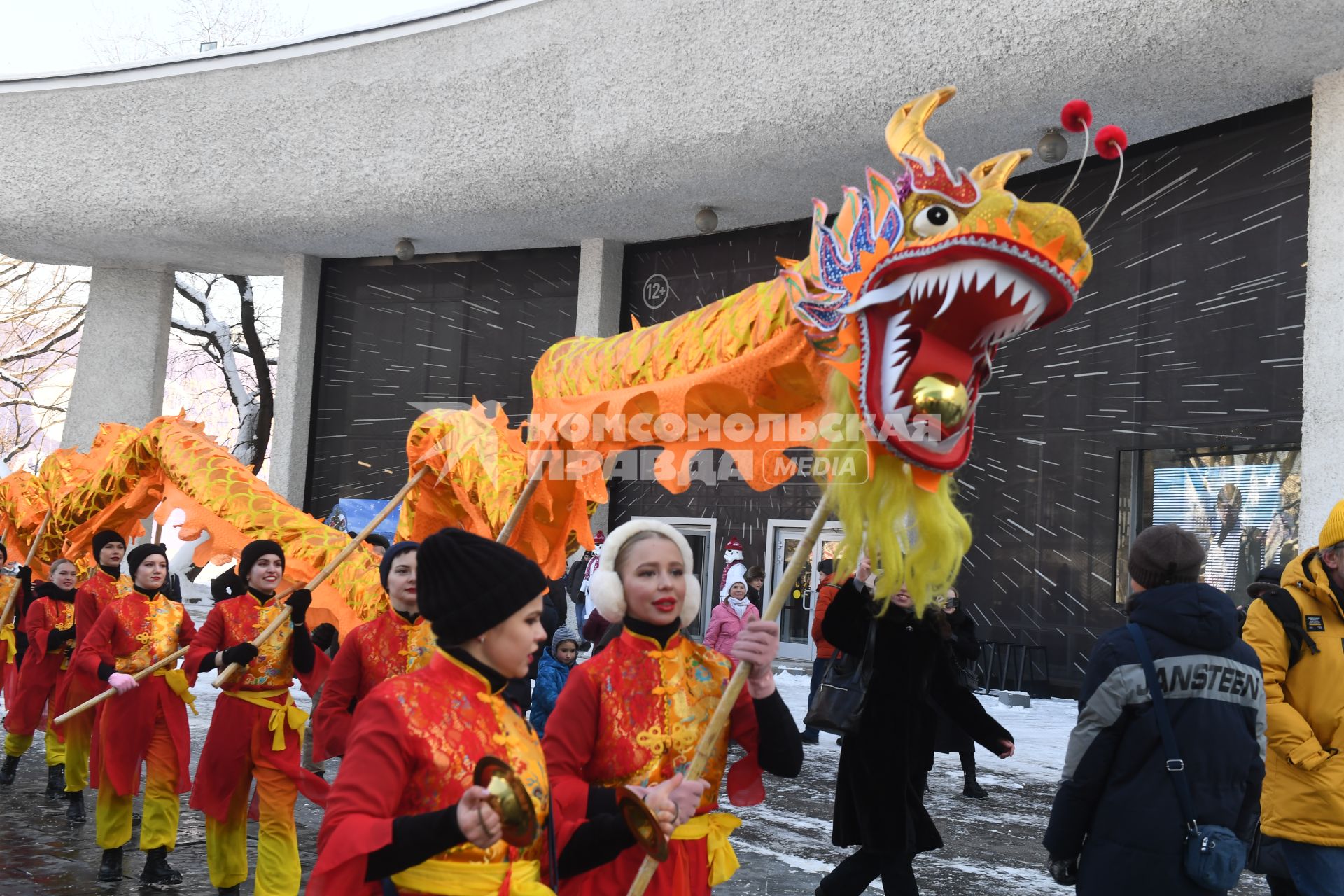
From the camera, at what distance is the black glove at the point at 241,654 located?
16.3 feet

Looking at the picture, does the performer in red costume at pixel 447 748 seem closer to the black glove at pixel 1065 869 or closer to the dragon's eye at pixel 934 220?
the dragon's eye at pixel 934 220

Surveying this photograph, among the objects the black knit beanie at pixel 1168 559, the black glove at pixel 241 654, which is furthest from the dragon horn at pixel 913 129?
the black glove at pixel 241 654

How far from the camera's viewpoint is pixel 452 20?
12797 millimetres

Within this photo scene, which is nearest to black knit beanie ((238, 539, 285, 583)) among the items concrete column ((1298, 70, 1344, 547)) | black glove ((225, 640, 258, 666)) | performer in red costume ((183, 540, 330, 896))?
performer in red costume ((183, 540, 330, 896))

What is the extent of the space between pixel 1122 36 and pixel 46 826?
853cm

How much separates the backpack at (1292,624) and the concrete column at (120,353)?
15655 millimetres

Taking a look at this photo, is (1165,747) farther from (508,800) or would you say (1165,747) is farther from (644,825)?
(508,800)

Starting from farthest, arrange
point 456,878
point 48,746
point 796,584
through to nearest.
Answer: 1. point 796,584
2. point 48,746
3. point 456,878

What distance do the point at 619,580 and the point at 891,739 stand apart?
5.82 ft

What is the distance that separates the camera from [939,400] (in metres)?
2.69

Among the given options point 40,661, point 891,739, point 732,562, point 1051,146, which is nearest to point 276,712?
point 891,739

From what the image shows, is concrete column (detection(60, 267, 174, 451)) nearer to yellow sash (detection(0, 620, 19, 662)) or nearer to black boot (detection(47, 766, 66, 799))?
yellow sash (detection(0, 620, 19, 662))

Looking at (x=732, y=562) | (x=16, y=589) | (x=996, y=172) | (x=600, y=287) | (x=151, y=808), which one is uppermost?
(x=600, y=287)

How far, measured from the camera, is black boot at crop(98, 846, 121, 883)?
17.2 feet
